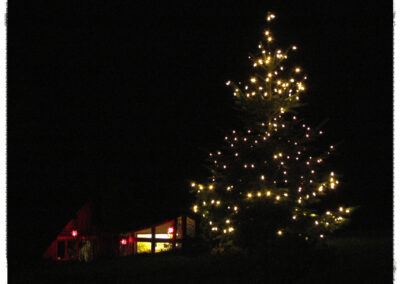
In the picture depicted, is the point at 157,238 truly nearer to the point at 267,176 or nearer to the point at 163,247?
the point at 163,247

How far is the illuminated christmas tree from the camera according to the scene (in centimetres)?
1248

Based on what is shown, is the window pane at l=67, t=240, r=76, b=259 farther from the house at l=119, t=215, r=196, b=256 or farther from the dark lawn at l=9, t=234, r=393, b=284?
the dark lawn at l=9, t=234, r=393, b=284

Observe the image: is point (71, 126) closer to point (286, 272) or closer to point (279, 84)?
point (279, 84)

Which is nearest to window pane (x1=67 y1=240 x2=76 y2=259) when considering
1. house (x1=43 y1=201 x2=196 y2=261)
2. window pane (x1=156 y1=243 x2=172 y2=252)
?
house (x1=43 y1=201 x2=196 y2=261)

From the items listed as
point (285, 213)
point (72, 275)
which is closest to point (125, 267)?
point (72, 275)

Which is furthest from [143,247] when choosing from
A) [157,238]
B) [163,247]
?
[157,238]

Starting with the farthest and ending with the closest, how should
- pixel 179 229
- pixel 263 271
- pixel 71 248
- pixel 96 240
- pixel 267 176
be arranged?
pixel 179 229 → pixel 71 248 → pixel 96 240 → pixel 267 176 → pixel 263 271

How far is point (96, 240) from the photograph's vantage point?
63.9 feet

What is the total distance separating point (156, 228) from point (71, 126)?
728 centimetres

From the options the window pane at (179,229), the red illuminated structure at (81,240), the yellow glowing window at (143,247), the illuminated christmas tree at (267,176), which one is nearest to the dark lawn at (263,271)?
the illuminated christmas tree at (267,176)

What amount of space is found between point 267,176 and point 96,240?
383 inches

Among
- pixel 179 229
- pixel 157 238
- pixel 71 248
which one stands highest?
pixel 179 229

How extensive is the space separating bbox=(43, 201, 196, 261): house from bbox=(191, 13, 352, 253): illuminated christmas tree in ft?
24.1

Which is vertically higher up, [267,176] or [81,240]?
[267,176]
